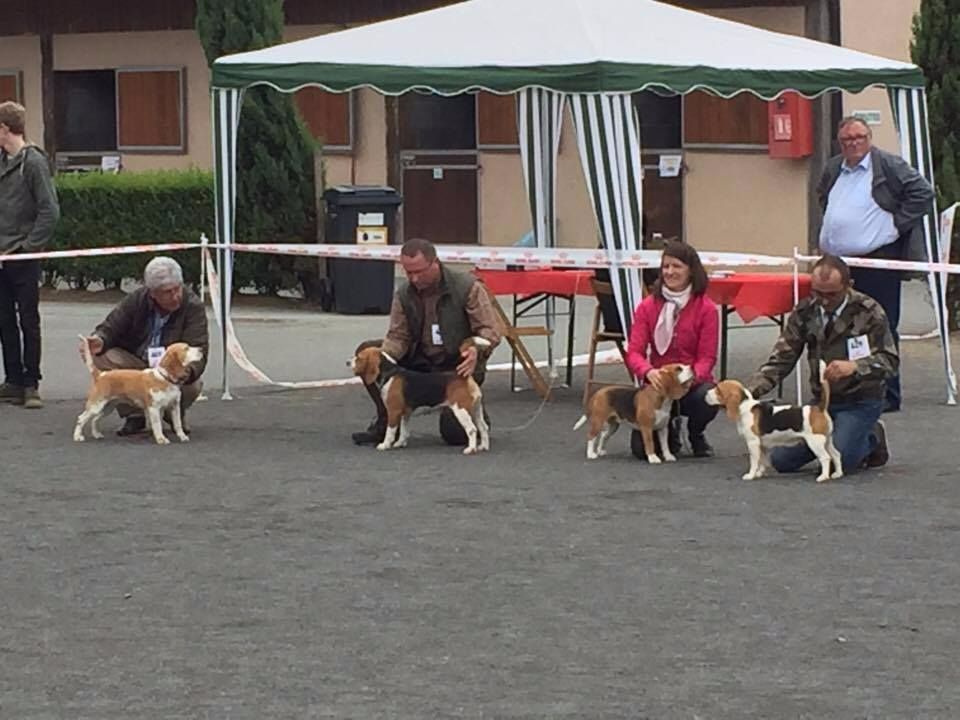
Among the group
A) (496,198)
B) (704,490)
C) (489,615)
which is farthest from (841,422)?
(496,198)

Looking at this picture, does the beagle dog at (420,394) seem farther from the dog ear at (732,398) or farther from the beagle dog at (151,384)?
the dog ear at (732,398)

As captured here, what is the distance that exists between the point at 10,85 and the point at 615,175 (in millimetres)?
14610

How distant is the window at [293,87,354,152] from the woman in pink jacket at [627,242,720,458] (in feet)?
41.2

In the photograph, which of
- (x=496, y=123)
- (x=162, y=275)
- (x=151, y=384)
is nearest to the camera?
(x=151, y=384)

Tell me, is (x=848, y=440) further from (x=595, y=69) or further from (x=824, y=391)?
(x=595, y=69)

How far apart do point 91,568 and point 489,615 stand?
1.67 m

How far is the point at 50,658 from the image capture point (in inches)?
248

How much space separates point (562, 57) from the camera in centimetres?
1134

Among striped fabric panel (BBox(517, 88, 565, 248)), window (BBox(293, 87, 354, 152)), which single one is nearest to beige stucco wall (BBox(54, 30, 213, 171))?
window (BBox(293, 87, 354, 152))

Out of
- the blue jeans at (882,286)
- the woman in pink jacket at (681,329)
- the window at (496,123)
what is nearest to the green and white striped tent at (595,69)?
the blue jeans at (882,286)

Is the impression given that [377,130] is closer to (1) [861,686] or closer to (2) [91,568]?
(2) [91,568]

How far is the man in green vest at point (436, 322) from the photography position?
10.5 metres

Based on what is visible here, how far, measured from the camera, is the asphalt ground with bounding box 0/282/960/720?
233 inches

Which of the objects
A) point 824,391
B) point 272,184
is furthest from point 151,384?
point 272,184
